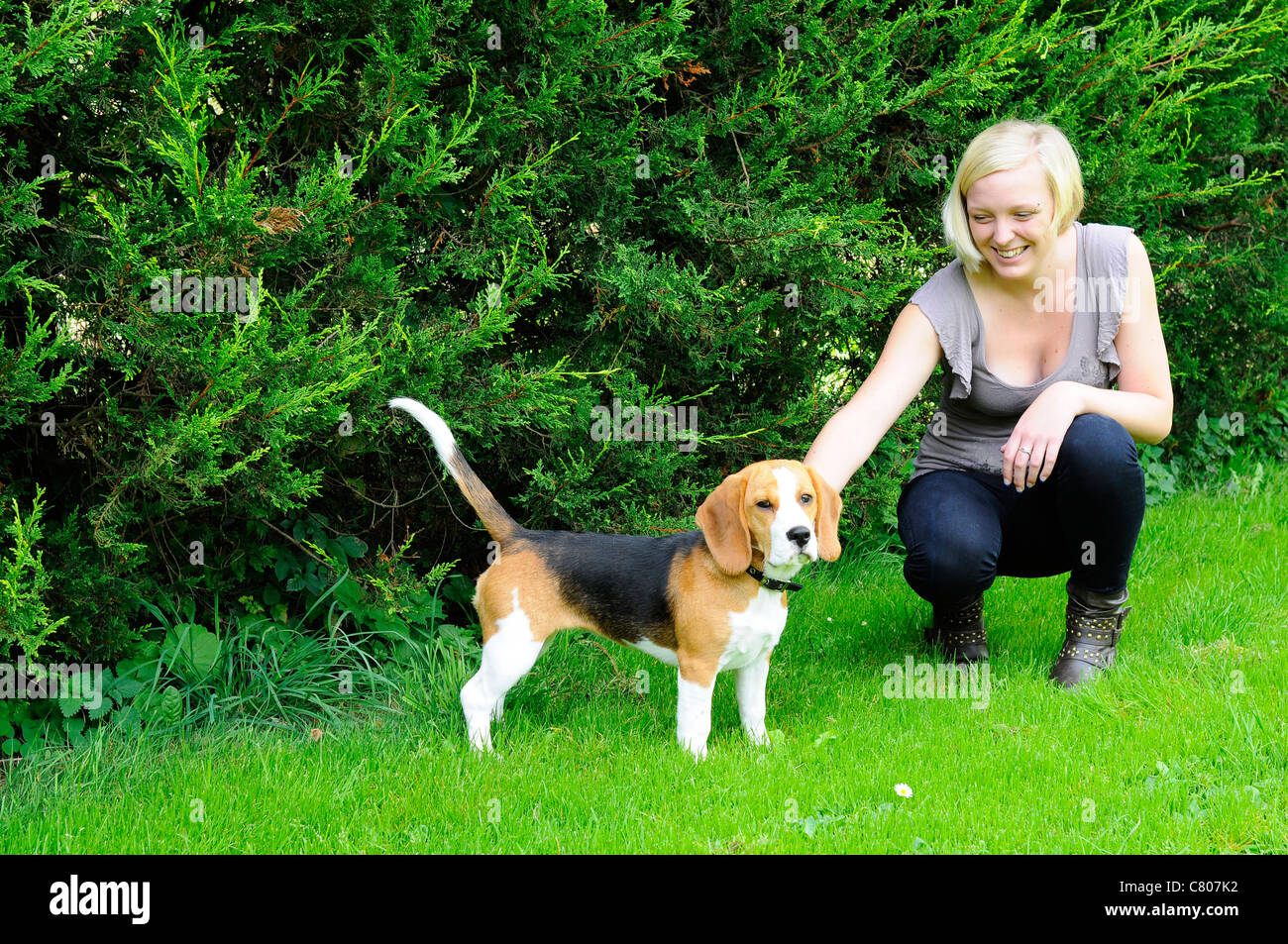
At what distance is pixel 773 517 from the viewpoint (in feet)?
11.1

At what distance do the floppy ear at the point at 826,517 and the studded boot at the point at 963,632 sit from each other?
101cm

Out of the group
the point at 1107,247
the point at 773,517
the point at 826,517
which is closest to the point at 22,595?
the point at 773,517

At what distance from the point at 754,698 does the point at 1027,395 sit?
5.16 feet

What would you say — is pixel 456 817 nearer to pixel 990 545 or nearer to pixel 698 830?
pixel 698 830

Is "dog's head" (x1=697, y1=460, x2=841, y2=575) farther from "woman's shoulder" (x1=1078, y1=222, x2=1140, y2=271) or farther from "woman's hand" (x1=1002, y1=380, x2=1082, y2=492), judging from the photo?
"woman's shoulder" (x1=1078, y1=222, x2=1140, y2=271)

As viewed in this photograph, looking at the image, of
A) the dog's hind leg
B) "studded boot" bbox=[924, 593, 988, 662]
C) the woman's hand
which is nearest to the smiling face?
Result: the woman's hand

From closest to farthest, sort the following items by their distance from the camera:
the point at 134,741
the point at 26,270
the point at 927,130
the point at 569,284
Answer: the point at 26,270
the point at 134,741
the point at 569,284
the point at 927,130

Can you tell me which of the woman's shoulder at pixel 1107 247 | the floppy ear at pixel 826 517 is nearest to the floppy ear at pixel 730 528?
the floppy ear at pixel 826 517

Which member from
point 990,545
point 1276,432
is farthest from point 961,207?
point 1276,432

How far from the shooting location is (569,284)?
4727mm

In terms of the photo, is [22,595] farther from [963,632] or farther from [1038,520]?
[1038,520]

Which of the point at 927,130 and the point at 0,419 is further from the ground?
the point at 927,130

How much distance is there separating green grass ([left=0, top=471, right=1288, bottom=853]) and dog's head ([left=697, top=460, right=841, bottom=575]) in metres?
0.70

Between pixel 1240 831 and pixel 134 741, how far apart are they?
353 cm
